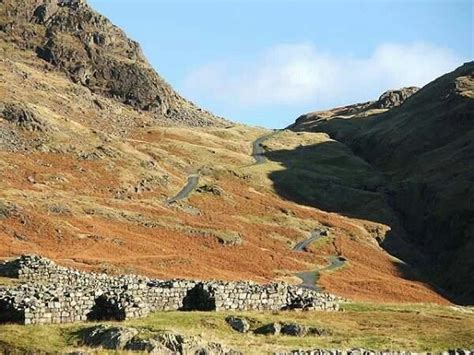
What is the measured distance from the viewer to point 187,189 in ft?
545

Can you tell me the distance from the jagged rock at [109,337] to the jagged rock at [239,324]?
8.63m

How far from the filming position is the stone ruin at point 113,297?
37.6m

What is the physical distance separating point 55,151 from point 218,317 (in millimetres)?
120367

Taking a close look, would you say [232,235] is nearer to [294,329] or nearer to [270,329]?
[294,329]

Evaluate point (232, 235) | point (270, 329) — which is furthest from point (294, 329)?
point (232, 235)

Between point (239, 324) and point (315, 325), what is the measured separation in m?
5.17

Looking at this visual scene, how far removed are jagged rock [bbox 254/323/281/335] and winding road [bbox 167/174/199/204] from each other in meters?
109

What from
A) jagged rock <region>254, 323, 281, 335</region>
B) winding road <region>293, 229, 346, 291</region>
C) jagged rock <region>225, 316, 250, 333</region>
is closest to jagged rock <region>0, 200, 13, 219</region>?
winding road <region>293, 229, 346, 291</region>

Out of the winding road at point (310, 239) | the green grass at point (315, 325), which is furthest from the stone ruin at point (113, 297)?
the winding road at point (310, 239)

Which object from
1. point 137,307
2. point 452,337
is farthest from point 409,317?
point 137,307

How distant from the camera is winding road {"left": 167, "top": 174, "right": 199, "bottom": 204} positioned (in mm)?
154625

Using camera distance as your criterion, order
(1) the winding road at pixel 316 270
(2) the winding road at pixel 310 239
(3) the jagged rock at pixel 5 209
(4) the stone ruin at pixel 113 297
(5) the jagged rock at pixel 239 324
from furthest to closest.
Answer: (2) the winding road at pixel 310 239 → (1) the winding road at pixel 316 270 → (3) the jagged rock at pixel 5 209 → (5) the jagged rock at pixel 239 324 → (4) the stone ruin at pixel 113 297

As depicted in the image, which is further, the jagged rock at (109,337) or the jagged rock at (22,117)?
the jagged rock at (22,117)

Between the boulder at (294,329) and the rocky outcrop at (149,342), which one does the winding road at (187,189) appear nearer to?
the boulder at (294,329)
